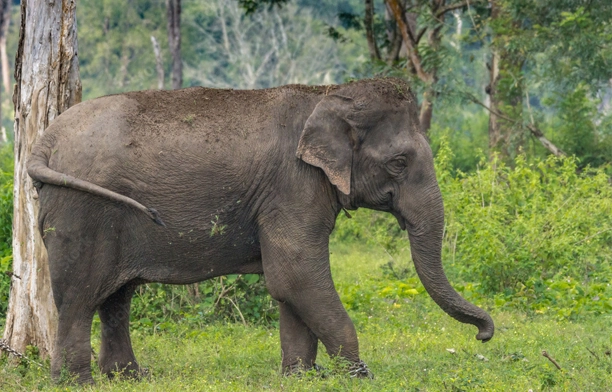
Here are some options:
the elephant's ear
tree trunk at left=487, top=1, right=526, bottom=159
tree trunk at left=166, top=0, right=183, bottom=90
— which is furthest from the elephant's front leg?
tree trunk at left=166, top=0, right=183, bottom=90

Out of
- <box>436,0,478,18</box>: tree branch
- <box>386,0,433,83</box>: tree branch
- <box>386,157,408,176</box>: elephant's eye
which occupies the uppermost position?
<box>436,0,478,18</box>: tree branch

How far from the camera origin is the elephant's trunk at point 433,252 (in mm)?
6922

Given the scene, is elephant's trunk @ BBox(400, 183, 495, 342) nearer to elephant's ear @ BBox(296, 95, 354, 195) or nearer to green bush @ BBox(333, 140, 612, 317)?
elephant's ear @ BBox(296, 95, 354, 195)

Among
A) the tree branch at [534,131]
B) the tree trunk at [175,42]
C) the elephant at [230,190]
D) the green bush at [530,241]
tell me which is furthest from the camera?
the tree trunk at [175,42]

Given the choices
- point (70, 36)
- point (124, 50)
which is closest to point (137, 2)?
point (124, 50)

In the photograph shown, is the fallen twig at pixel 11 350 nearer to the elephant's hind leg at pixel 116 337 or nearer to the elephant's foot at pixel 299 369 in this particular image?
the elephant's hind leg at pixel 116 337

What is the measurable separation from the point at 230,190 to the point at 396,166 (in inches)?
45.9

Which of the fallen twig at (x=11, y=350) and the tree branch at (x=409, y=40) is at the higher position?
the tree branch at (x=409, y=40)

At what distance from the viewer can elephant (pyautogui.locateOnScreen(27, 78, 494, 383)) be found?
6723 mm

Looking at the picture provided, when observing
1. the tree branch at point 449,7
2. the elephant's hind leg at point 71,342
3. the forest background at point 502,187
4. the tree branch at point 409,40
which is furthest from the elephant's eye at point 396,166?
the tree branch at point 449,7

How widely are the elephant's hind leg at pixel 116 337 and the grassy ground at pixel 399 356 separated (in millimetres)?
151

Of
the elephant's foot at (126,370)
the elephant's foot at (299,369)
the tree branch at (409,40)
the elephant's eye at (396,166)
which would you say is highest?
the tree branch at (409,40)

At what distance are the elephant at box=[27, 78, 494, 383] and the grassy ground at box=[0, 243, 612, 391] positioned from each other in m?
0.37

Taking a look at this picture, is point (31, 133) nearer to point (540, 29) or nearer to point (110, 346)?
point (110, 346)
